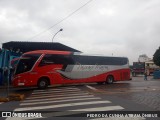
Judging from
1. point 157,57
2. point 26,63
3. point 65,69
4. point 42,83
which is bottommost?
point 42,83

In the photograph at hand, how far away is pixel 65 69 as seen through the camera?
23688mm

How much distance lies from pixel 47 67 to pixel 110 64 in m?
6.89

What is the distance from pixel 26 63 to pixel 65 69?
374 centimetres

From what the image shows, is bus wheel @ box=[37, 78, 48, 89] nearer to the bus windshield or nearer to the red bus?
the red bus

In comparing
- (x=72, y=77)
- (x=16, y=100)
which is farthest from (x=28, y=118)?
(x=72, y=77)

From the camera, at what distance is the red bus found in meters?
21.5

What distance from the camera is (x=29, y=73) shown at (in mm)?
21531

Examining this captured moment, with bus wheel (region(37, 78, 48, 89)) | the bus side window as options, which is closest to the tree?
the bus side window

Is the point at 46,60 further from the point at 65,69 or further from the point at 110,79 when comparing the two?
the point at 110,79

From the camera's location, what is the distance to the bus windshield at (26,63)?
21.4 meters

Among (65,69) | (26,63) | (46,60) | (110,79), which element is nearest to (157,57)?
(110,79)

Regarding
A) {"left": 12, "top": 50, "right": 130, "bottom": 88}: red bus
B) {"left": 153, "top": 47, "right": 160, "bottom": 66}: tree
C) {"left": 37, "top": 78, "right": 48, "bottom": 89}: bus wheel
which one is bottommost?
{"left": 37, "top": 78, "right": 48, "bottom": 89}: bus wheel

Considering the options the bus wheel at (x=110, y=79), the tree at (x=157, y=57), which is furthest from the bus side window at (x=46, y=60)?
the tree at (x=157, y=57)

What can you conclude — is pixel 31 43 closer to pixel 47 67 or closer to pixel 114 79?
pixel 47 67
